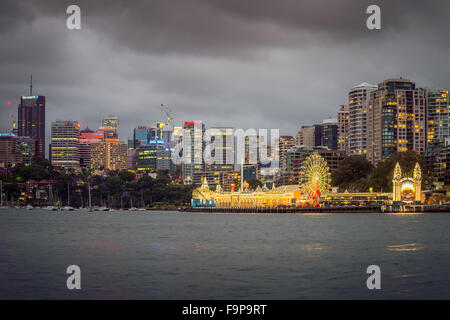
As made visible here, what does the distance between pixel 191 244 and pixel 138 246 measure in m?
7.22

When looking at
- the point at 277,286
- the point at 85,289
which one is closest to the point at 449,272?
the point at 277,286

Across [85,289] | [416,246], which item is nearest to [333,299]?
[85,289]

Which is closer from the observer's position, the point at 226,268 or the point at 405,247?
the point at 226,268

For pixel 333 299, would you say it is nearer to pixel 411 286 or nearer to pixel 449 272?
pixel 411 286

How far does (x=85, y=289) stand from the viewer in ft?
151

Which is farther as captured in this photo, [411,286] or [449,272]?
[449,272]

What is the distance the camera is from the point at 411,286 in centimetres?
4819

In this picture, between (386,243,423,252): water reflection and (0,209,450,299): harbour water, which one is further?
(386,243,423,252): water reflection

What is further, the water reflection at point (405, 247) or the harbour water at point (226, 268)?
the water reflection at point (405, 247)

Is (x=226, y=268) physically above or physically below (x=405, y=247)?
above
